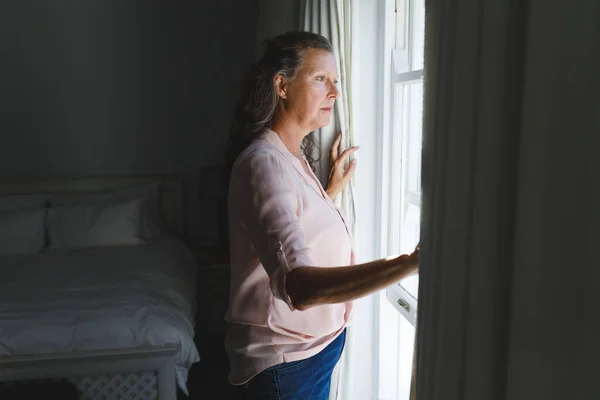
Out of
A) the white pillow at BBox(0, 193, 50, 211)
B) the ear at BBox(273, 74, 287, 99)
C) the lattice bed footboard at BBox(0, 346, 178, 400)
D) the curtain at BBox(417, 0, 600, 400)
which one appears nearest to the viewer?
the curtain at BBox(417, 0, 600, 400)

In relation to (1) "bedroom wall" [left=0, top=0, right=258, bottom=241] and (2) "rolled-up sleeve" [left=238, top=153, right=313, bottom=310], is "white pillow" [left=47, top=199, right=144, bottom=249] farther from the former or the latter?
(2) "rolled-up sleeve" [left=238, top=153, right=313, bottom=310]

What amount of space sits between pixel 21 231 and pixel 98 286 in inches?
41.0

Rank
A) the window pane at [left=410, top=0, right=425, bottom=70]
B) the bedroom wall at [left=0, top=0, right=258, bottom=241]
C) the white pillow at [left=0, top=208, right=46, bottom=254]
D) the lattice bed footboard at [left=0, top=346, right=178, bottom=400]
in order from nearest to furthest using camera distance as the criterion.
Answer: the window pane at [left=410, top=0, right=425, bottom=70] → the lattice bed footboard at [left=0, top=346, right=178, bottom=400] → the white pillow at [left=0, top=208, right=46, bottom=254] → the bedroom wall at [left=0, top=0, right=258, bottom=241]

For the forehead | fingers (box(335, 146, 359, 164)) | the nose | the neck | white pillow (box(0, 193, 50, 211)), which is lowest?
white pillow (box(0, 193, 50, 211))

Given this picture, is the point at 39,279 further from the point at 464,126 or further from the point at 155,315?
the point at 464,126

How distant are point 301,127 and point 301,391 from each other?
658 mm

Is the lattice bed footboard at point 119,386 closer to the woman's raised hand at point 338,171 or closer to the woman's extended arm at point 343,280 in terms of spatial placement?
the woman's raised hand at point 338,171

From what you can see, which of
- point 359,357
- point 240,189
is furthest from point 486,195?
point 359,357

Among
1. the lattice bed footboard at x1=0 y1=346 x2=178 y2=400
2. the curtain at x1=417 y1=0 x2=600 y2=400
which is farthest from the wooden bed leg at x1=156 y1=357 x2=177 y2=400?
the curtain at x1=417 y1=0 x2=600 y2=400

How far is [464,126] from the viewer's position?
55 centimetres

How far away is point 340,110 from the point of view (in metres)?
1.80

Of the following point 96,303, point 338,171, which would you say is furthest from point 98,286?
point 338,171

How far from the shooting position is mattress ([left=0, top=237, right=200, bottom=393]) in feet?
7.48

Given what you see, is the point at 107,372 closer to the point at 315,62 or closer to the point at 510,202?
the point at 315,62
